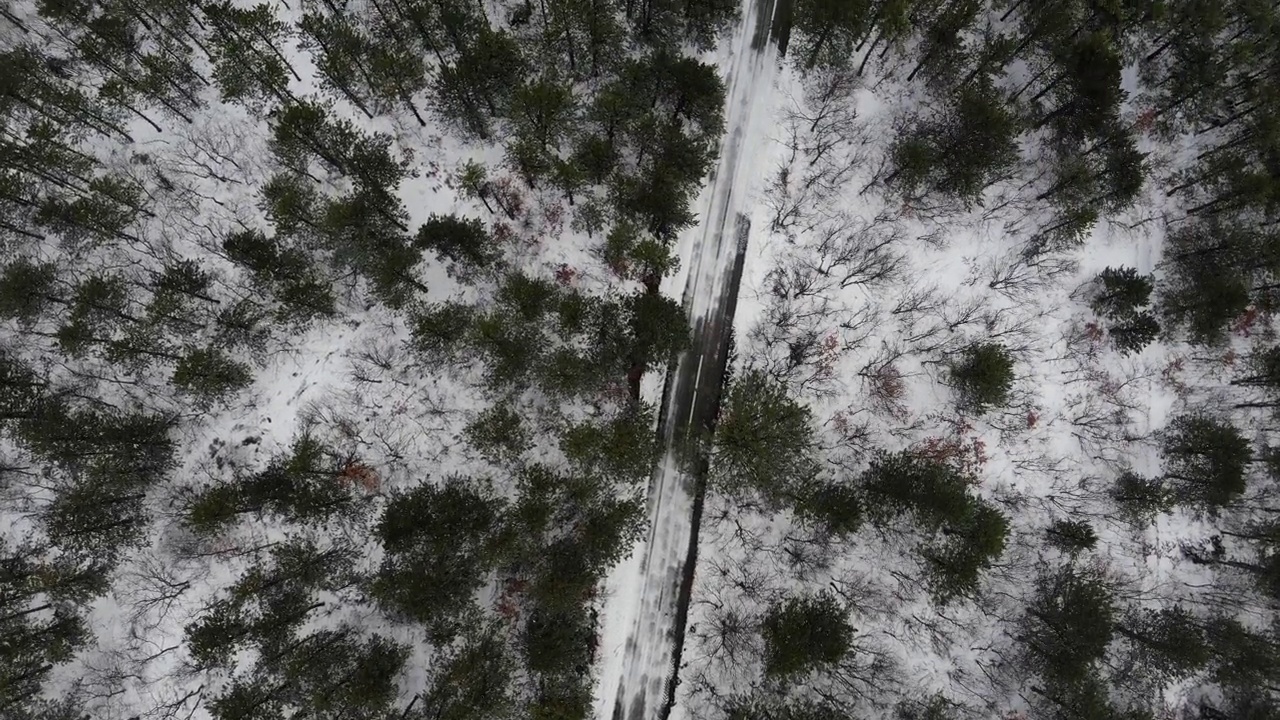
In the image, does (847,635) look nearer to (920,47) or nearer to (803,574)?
(803,574)

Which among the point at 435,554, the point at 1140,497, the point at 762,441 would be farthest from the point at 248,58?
the point at 1140,497

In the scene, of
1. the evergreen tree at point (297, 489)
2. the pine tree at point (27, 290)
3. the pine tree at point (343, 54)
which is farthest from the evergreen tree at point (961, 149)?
the pine tree at point (27, 290)

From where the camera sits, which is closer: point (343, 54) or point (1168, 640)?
point (1168, 640)

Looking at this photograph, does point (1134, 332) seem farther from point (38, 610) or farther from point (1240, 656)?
point (38, 610)


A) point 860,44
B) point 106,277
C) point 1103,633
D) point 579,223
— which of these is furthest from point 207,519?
point 1103,633

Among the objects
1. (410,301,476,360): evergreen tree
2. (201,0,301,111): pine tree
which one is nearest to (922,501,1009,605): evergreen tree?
(410,301,476,360): evergreen tree

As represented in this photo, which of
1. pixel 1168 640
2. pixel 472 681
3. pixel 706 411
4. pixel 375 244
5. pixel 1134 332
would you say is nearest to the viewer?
pixel 472 681

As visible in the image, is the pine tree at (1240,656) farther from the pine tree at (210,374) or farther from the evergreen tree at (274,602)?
the pine tree at (210,374)
